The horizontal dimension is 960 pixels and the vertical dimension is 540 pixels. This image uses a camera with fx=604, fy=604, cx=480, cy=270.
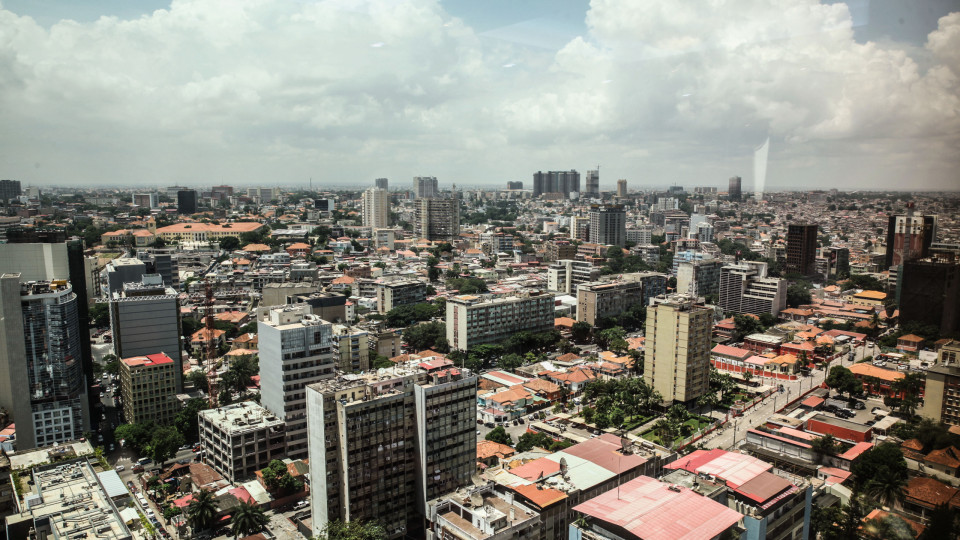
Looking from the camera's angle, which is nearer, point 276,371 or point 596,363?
point 276,371

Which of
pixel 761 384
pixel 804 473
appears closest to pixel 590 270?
pixel 761 384

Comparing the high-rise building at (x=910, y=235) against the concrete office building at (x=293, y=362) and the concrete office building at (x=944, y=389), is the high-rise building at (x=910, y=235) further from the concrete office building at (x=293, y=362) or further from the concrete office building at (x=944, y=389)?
the concrete office building at (x=293, y=362)

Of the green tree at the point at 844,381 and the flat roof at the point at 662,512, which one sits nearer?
the flat roof at the point at 662,512

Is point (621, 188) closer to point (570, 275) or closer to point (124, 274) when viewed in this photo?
point (570, 275)

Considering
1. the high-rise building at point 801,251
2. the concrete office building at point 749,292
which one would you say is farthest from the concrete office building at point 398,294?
the high-rise building at point 801,251

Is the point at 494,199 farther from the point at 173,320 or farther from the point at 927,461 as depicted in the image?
the point at 927,461

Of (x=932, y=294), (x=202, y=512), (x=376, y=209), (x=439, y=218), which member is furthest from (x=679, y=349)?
(x=376, y=209)
